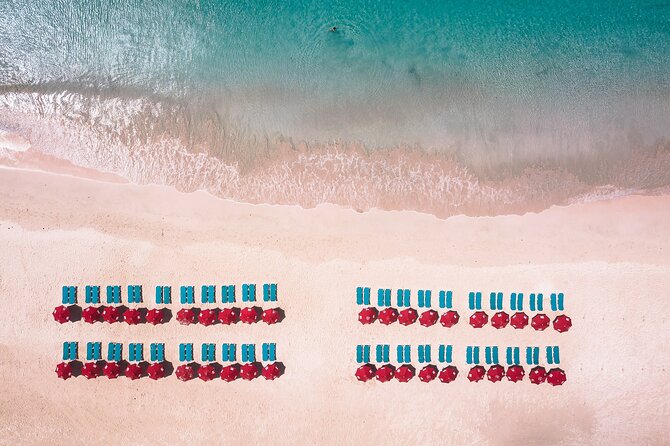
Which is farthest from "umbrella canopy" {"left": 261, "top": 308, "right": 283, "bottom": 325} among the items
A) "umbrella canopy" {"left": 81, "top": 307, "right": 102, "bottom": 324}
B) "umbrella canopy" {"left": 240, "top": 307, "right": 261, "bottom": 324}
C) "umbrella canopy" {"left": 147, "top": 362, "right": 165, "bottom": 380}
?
"umbrella canopy" {"left": 81, "top": 307, "right": 102, "bottom": 324}

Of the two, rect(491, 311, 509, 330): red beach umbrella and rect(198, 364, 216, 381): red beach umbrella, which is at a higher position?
rect(491, 311, 509, 330): red beach umbrella

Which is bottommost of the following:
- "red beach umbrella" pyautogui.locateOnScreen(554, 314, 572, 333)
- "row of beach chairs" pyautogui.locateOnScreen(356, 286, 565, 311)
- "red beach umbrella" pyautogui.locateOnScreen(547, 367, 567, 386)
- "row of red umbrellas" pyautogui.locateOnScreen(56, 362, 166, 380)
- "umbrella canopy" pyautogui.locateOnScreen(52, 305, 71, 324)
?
"red beach umbrella" pyautogui.locateOnScreen(547, 367, 567, 386)

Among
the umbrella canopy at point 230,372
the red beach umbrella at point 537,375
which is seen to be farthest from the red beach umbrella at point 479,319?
the umbrella canopy at point 230,372

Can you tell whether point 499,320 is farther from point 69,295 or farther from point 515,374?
point 69,295

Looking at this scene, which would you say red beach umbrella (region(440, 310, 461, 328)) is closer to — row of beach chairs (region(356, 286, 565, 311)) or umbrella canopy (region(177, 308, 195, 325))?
row of beach chairs (region(356, 286, 565, 311))

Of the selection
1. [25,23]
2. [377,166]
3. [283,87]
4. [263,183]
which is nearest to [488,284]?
[377,166]

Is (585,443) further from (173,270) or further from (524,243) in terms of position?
(173,270)

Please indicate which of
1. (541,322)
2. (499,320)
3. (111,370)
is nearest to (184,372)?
(111,370)
